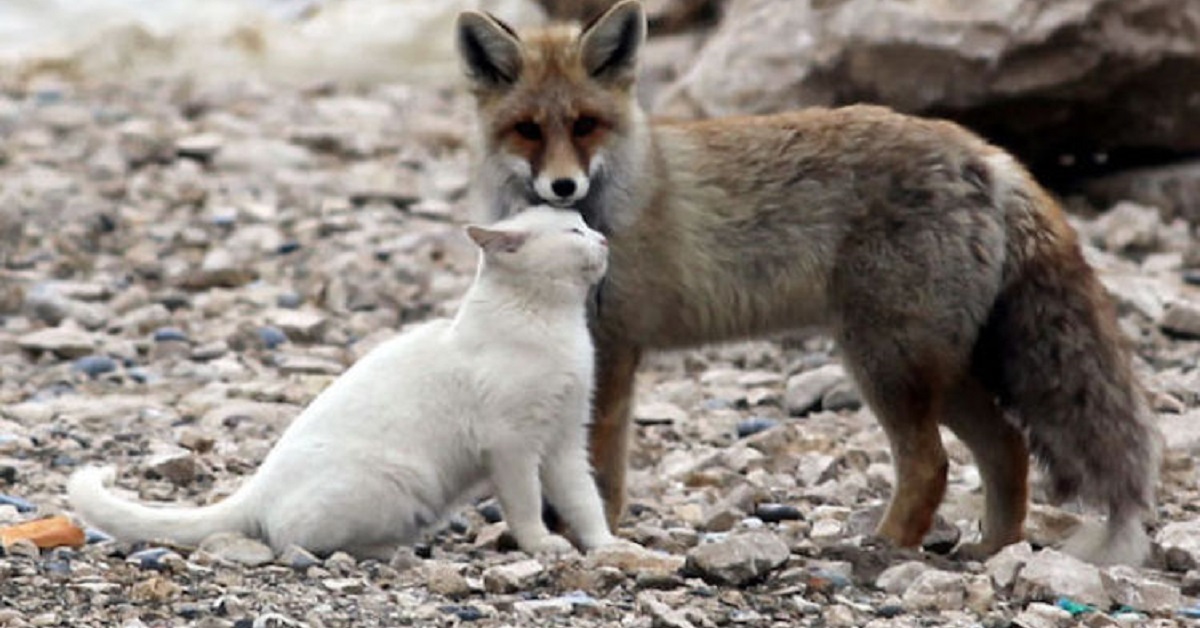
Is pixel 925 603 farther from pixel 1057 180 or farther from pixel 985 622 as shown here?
pixel 1057 180

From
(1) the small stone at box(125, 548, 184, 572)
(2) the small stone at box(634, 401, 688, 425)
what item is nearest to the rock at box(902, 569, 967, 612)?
(1) the small stone at box(125, 548, 184, 572)

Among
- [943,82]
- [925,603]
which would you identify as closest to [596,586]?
[925,603]

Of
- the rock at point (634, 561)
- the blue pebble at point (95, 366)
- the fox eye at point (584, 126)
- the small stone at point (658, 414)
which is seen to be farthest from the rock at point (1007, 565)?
the blue pebble at point (95, 366)

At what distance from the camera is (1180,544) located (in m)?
7.11

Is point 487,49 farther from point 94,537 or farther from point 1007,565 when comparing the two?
point 1007,565

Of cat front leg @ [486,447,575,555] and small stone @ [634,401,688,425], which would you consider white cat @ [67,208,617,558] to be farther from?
small stone @ [634,401,688,425]

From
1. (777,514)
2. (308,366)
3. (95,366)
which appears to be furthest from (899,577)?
(95,366)

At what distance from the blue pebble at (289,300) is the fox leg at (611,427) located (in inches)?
147

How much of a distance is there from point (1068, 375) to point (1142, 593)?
106 cm

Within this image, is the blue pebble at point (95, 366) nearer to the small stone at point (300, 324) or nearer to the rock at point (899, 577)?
the small stone at point (300, 324)

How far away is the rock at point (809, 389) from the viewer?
31.3ft

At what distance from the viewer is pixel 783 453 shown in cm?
876

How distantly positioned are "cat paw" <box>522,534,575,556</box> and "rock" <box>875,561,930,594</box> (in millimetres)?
877

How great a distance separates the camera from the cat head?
6.97 meters
